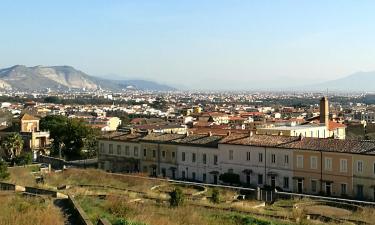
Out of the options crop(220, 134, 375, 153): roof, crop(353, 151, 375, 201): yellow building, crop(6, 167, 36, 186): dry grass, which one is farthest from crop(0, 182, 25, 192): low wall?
crop(353, 151, 375, 201): yellow building

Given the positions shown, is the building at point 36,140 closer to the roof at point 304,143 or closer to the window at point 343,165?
the roof at point 304,143

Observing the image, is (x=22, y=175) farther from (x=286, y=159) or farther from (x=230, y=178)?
(x=286, y=159)

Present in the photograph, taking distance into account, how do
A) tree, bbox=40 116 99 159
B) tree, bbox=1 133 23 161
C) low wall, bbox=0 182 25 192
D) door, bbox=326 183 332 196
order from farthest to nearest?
1. tree, bbox=40 116 99 159
2. tree, bbox=1 133 23 161
3. door, bbox=326 183 332 196
4. low wall, bbox=0 182 25 192

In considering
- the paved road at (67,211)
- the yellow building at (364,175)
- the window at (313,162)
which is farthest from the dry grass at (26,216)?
the window at (313,162)

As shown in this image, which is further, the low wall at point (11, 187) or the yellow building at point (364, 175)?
the yellow building at point (364, 175)

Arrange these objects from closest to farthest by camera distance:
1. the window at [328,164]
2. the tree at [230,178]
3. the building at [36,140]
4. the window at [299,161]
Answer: the window at [328,164] → the window at [299,161] → the tree at [230,178] → the building at [36,140]

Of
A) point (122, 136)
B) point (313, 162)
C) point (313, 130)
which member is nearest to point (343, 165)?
point (313, 162)

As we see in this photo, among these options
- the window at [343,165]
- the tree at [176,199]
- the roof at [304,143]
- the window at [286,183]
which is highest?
the roof at [304,143]

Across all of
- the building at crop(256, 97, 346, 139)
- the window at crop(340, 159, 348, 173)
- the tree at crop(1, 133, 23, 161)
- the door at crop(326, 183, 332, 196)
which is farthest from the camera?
the tree at crop(1, 133, 23, 161)

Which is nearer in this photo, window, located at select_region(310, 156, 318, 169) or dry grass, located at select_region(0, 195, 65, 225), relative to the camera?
dry grass, located at select_region(0, 195, 65, 225)

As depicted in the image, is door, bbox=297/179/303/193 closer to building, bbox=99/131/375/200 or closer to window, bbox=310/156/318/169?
building, bbox=99/131/375/200

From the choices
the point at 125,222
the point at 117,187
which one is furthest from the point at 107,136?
the point at 125,222

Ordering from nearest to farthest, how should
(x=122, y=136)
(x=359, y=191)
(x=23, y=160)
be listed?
1. (x=359, y=191)
2. (x=122, y=136)
3. (x=23, y=160)

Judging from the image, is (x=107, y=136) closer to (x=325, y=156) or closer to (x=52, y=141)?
(x=52, y=141)
